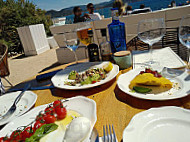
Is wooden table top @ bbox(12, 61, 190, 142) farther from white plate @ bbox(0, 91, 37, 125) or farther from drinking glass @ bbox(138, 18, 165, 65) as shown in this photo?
drinking glass @ bbox(138, 18, 165, 65)

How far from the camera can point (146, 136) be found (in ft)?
1.93

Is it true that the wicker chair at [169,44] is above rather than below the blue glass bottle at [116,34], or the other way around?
below

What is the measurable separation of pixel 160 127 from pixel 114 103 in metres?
0.31

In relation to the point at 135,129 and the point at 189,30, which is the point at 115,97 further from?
the point at 189,30

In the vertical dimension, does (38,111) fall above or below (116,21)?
below

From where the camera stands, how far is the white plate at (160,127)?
Answer: 0.57 m

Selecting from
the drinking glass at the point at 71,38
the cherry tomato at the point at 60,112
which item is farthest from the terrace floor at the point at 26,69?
the cherry tomato at the point at 60,112

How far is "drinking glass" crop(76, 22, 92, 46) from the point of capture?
1.43m

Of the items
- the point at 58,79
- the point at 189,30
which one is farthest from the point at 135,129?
the point at 58,79

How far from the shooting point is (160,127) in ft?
2.05

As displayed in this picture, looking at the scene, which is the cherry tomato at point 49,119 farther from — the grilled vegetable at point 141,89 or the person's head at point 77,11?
the person's head at point 77,11

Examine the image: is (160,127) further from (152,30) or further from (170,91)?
(152,30)

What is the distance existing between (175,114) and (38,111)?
27.4 inches

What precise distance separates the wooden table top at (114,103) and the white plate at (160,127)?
0.08 metres
